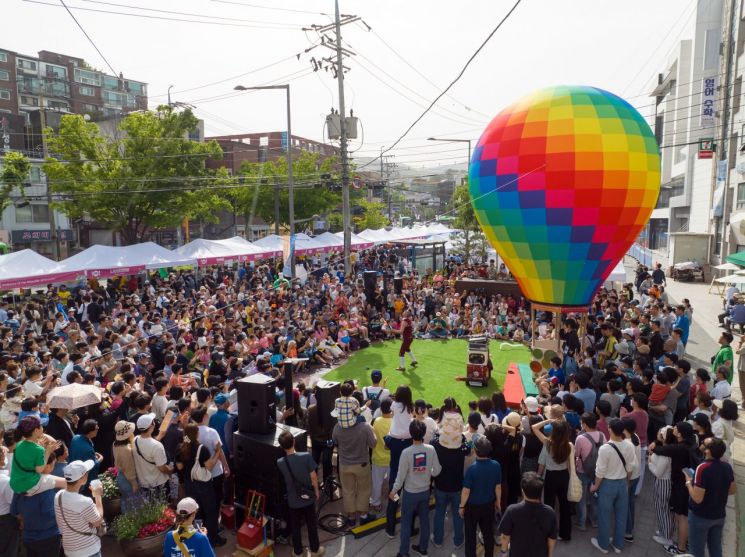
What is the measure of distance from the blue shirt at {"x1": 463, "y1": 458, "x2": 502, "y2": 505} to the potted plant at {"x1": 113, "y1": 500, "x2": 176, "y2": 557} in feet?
10.9

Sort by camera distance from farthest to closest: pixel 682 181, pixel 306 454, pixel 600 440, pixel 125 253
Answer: pixel 682 181 < pixel 125 253 < pixel 600 440 < pixel 306 454

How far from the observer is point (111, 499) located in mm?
6109

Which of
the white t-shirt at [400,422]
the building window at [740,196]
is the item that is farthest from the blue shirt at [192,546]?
the building window at [740,196]

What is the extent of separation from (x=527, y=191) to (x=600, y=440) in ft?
18.0

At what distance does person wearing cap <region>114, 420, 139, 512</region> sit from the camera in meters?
5.93

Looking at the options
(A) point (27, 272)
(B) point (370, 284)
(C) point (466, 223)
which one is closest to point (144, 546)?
(A) point (27, 272)

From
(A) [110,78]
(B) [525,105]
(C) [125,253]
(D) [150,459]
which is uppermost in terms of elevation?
(A) [110,78]

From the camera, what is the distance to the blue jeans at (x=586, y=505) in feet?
20.8

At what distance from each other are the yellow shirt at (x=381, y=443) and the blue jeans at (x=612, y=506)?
2.60m

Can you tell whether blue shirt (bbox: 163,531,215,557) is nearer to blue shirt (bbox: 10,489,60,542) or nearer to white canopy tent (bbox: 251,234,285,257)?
blue shirt (bbox: 10,489,60,542)

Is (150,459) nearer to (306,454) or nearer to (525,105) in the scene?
(306,454)

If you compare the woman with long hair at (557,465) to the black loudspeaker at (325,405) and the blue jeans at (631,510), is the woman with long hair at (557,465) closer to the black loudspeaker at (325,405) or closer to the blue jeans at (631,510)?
the blue jeans at (631,510)

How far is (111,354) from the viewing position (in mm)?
10758

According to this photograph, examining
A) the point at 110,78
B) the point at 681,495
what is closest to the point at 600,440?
the point at 681,495
